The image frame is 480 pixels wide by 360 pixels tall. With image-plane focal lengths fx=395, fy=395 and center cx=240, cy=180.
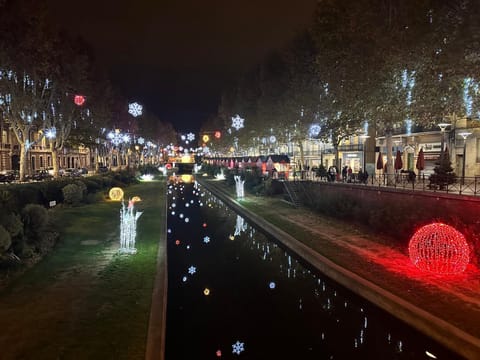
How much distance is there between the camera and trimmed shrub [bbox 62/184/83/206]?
22.2 m

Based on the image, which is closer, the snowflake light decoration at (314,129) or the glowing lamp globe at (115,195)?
the glowing lamp globe at (115,195)

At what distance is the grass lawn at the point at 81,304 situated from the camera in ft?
19.7

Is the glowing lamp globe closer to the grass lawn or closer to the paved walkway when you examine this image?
the grass lawn

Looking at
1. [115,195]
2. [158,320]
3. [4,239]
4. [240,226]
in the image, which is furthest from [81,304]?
[115,195]

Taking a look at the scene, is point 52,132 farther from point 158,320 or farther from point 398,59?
point 158,320

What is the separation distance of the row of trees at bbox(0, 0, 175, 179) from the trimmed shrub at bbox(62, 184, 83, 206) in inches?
272

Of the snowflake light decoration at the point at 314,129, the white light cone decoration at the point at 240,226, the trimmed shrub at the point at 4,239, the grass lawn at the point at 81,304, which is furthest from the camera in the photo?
the snowflake light decoration at the point at 314,129

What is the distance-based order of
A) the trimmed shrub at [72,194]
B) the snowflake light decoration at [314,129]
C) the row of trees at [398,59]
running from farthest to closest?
the snowflake light decoration at [314,129]
the trimmed shrub at [72,194]
the row of trees at [398,59]

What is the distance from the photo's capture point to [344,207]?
18719mm

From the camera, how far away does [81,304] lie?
779 cm

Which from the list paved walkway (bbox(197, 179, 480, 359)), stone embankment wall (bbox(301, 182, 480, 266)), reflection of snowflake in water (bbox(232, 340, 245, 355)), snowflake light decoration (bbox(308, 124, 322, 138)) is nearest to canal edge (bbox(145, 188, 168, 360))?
reflection of snowflake in water (bbox(232, 340, 245, 355))

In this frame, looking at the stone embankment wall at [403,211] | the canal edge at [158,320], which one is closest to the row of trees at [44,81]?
the stone embankment wall at [403,211]

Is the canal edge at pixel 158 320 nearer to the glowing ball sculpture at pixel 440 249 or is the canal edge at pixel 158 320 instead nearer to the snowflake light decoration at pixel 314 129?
the glowing ball sculpture at pixel 440 249

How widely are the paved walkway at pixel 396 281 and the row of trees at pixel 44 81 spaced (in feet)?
65.0
